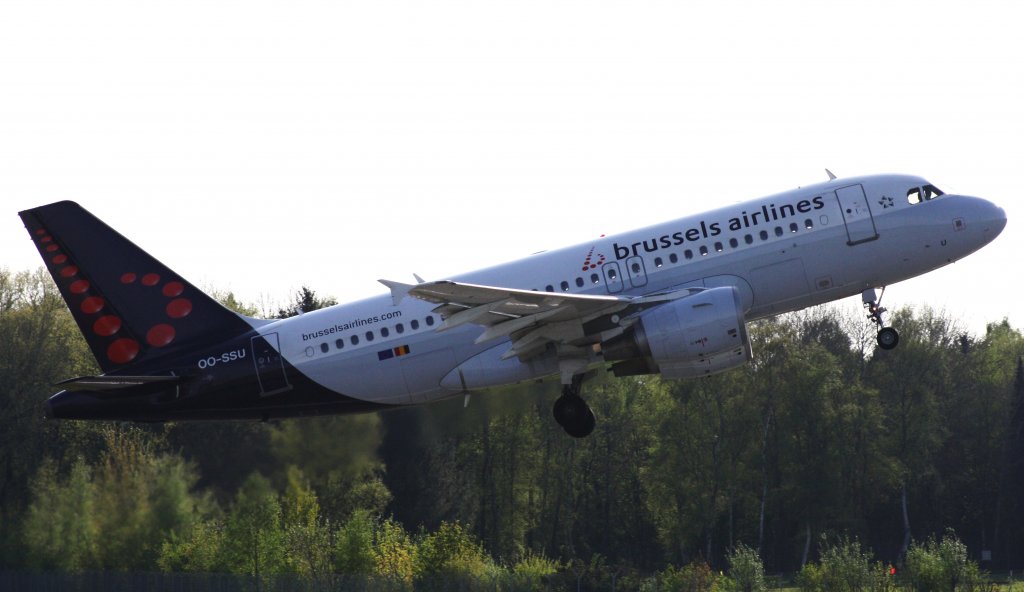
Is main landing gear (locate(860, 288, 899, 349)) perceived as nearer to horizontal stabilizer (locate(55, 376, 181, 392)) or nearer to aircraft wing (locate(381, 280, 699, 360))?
aircraft wing (locate(381, 280, 699, 360))

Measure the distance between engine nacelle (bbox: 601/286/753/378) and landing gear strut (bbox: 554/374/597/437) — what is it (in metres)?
2.22

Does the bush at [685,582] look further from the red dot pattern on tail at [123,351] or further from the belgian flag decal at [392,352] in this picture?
the red dot pattern on tail at [123,351]

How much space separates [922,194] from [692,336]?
287 inches

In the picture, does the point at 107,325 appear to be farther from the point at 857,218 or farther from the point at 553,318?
the point at 857,218

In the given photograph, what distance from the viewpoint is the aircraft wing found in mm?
27609

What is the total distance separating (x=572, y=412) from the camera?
31.4 metres

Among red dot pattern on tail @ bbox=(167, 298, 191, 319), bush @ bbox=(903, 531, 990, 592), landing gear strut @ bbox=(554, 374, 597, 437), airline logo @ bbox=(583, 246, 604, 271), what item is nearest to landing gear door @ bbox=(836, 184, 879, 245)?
airline logo @ bbox=(583, 246, 604, 271)

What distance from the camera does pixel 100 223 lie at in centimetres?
3397

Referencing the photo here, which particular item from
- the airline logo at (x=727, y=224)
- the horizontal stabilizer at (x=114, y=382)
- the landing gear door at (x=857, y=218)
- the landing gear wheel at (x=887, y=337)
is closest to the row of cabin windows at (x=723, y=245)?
the airline logo at (x=727, y=224)

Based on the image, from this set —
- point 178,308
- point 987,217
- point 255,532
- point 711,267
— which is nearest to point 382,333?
point 178,308

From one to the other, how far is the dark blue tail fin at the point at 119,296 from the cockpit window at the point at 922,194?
56.4 feet

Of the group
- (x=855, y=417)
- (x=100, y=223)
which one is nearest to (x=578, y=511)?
(x=855, y=417)

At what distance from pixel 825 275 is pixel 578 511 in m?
51.8

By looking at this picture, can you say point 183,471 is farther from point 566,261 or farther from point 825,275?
point 825,275
